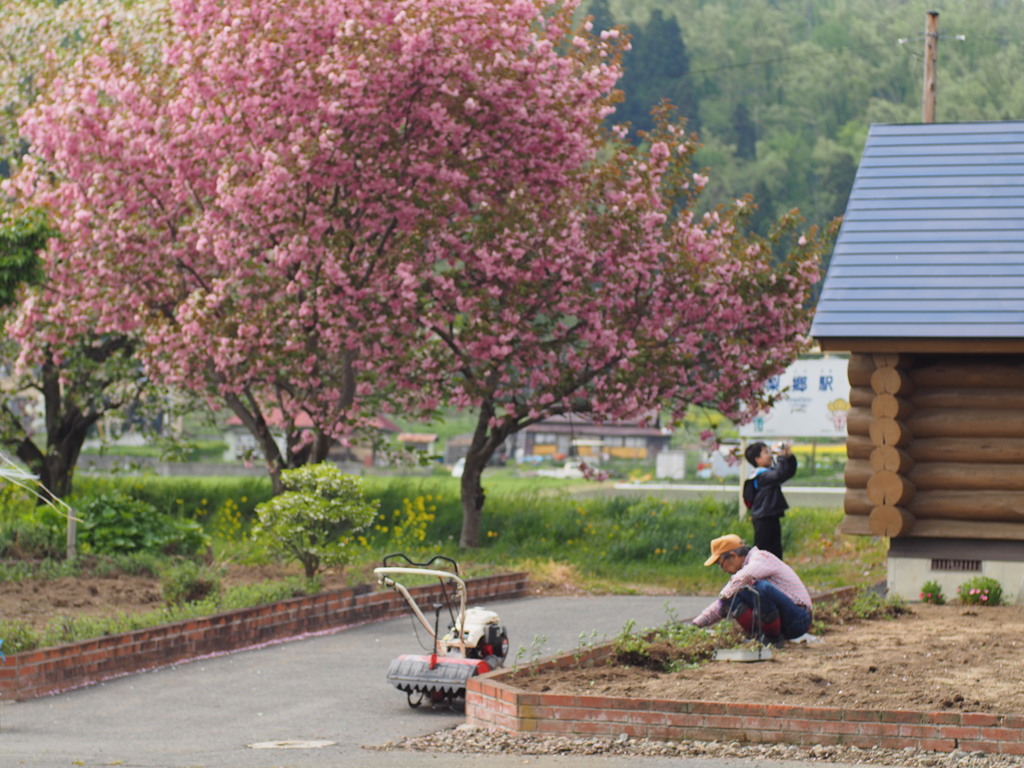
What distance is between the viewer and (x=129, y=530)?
679 inches

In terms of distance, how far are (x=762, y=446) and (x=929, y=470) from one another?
179 centimetres

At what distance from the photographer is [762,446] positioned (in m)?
15.1

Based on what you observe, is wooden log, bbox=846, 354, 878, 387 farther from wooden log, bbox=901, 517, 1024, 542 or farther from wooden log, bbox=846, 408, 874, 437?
wooden log, bbox=901, 517, 1024, 542

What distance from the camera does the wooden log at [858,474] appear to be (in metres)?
14.8

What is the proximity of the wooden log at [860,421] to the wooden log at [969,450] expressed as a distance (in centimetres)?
15

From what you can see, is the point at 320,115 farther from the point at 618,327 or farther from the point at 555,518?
the point at 555,518

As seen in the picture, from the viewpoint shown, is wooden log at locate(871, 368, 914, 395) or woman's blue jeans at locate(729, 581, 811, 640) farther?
wooden log at locate(871, 368, 914, 395)

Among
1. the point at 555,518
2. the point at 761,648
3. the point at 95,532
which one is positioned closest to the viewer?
the point at 761,648

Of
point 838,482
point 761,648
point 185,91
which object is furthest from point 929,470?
point 838,482

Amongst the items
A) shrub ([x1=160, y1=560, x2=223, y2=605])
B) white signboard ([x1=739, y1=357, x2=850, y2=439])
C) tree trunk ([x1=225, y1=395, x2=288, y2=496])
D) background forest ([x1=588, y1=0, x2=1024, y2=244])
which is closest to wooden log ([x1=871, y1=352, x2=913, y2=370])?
shrub ([x1=160, y1=560, x2=223, y2=605])

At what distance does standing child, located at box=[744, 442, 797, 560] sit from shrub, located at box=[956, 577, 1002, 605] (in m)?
1.92

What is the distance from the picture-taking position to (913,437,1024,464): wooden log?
48.5 ft

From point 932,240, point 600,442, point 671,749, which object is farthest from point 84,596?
point 600,442

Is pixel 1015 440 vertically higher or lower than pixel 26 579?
higher
